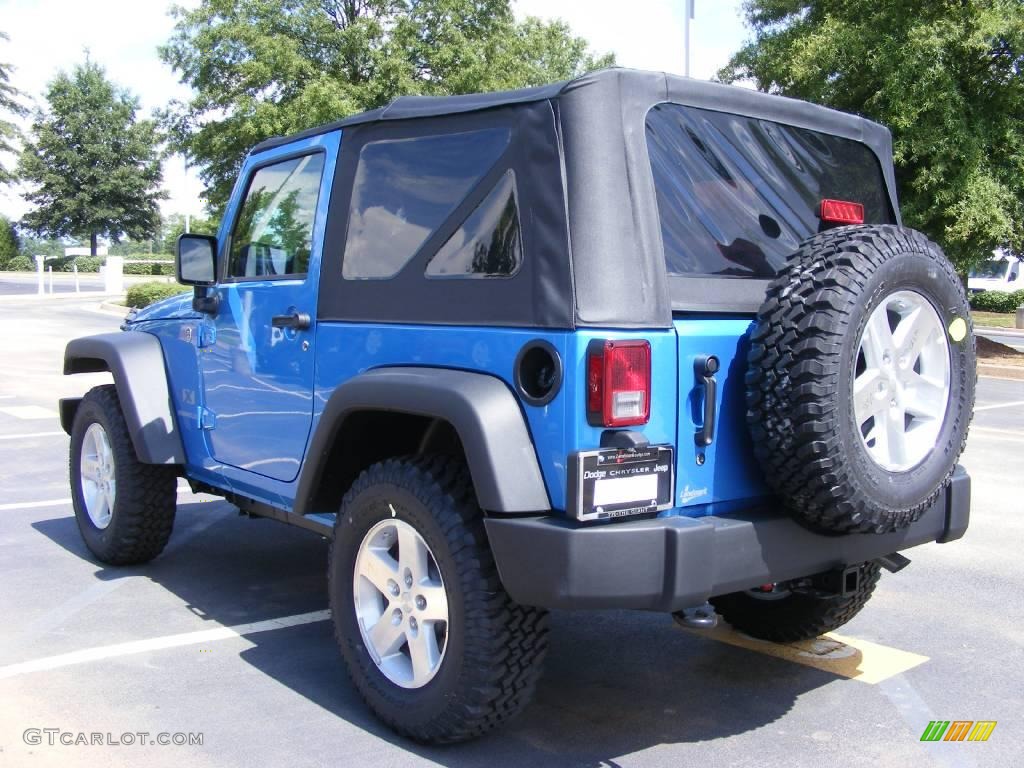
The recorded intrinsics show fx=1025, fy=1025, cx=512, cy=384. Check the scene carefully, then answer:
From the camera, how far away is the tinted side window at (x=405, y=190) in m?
3.34

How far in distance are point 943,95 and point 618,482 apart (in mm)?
16950

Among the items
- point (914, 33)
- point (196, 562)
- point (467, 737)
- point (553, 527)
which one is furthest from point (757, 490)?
point (914, 33)

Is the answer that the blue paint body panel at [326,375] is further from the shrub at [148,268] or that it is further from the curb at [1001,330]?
the shrub at [148,268]

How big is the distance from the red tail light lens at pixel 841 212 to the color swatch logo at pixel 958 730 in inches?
70.7

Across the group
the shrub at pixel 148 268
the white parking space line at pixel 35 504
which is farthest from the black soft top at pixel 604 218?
the shrub at pixel 148 268

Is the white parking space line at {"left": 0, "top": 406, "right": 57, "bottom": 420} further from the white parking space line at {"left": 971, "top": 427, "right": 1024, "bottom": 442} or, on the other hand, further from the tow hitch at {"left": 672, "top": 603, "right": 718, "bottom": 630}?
the white parking space line at {"left": 971, "top": 427, "right": 1024, "bottom": 442}

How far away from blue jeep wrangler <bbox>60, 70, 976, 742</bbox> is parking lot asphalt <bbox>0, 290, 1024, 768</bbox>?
0.40m

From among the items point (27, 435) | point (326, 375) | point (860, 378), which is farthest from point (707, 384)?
point (27, 435)

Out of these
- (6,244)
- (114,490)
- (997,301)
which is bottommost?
(114,490)

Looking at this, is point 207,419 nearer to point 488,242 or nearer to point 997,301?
point 488,242

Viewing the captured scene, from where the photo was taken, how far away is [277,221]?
4336mm

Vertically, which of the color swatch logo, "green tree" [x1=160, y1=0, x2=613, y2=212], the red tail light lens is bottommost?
the color swatch logo

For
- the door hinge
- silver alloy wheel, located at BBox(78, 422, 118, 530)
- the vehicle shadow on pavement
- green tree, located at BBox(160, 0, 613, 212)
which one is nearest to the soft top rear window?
the vehicle shadow on pavement

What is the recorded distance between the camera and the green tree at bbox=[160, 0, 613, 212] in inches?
899
